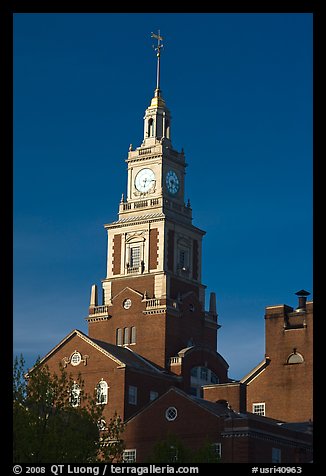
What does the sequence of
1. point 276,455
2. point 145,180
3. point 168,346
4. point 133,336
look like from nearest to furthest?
point 276,455 → point 168,346 → point 133,336 → point 145,180

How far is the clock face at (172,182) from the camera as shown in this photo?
4358 inches

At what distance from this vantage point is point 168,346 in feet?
336

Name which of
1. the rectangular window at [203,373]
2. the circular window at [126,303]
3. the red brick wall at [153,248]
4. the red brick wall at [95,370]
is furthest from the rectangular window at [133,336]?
the red brick wall at [95,370]

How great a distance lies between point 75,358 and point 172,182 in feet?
72.7

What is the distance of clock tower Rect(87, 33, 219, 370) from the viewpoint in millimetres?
103875

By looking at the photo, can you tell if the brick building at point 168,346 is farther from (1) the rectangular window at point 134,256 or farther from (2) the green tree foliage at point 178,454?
(2) the green tree foliage at point 178,454

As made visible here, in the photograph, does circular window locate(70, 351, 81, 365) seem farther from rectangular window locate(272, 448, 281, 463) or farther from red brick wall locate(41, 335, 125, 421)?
rectangular window locate(272, 448, 281, 463)

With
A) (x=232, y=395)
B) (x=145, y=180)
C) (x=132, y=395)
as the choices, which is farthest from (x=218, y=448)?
(x=145, y=180)

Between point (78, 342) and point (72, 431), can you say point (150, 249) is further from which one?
point (72, 431)

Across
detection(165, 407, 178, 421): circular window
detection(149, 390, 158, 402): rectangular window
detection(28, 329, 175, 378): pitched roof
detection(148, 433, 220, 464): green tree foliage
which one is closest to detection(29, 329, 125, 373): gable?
detection(28, 329, 175, 378): pitched roof

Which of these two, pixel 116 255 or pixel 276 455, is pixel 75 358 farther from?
pixel 276 455

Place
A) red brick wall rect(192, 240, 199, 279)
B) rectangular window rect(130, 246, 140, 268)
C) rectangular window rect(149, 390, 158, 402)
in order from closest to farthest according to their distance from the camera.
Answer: rectangular window rect(149, 390, 158, 402)
rectangular window rect(130, 246, 140, 268)
red brick wall rect(192, 240, 199, 279)

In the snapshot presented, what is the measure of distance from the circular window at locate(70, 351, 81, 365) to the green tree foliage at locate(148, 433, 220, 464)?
25500mm
